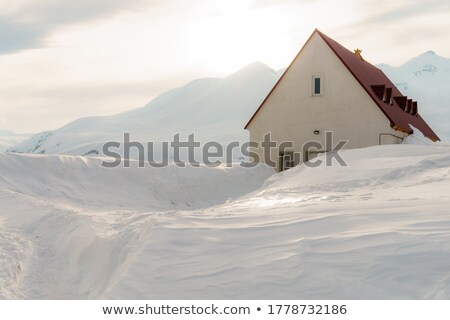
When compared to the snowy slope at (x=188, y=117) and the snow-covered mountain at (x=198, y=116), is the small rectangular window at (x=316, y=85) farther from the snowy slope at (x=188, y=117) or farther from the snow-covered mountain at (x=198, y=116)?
the snowy slope at (x=188, y=117)

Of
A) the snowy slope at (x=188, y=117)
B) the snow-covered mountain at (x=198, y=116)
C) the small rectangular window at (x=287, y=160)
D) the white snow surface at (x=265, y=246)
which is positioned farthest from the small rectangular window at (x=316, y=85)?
the snowy slope at (x=188, y=117)

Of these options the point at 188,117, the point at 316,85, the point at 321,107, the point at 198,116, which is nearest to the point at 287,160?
the point at 321,107

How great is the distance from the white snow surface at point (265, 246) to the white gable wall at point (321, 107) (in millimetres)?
9575

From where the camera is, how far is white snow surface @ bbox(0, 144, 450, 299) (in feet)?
17.7

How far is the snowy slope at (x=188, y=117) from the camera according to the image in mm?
123188

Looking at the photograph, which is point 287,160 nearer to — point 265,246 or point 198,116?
point 265,246

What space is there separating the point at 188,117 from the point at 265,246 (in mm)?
141397

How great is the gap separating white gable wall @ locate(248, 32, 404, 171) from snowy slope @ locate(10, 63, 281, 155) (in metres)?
81.4

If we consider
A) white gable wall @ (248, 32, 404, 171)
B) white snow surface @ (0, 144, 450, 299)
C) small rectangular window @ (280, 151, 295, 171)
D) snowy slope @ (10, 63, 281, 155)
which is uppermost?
snowy slope @ (10, 63, 281, 155)

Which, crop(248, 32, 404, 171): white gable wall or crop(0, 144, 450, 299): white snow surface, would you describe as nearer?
crop(0, 144, 450, 299): white snow surface

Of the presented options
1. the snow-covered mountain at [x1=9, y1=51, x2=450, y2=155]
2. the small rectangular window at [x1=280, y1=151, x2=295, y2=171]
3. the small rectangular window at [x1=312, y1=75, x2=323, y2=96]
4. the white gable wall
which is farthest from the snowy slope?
the small rectangular window at [x1=312, y1=75, x2=323, y2=96]

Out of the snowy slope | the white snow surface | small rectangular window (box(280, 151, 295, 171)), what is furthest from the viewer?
the snowy slope

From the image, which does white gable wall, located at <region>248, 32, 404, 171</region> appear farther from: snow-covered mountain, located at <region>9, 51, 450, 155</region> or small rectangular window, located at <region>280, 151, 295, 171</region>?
snow-covered mountain, located at <region>9, 51, 450, 155</region>
